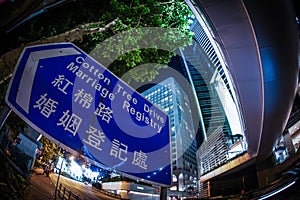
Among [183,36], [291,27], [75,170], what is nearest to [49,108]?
[75,170]

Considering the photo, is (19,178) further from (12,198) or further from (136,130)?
(136,130)

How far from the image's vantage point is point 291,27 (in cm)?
158

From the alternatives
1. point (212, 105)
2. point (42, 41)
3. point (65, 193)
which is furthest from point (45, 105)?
point (212, 105)

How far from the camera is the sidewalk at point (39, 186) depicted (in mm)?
1420

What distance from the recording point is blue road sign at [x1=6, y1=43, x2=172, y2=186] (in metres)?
0.76

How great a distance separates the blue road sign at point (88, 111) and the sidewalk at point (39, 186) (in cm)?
85

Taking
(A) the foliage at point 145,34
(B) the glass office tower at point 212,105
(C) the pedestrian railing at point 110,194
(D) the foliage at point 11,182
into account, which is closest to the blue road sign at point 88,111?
(C) the pedestrian railing at point 110,194

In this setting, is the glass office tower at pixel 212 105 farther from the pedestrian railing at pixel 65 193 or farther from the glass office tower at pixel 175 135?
the pedestrian railing at pixel 65 193

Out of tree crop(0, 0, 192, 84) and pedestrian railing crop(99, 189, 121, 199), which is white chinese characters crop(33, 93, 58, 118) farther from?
tree crop(0, 0, 192, 84)

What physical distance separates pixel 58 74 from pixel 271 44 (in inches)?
78.1

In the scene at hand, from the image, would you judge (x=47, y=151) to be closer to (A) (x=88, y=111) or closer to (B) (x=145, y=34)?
(A) (x=88, y=111)

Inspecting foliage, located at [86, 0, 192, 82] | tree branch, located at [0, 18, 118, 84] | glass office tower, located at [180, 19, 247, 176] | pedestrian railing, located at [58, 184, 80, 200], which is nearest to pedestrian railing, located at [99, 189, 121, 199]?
pedestrian railing, located at [58, 184, 80, 200]

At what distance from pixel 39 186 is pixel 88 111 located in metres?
1.00

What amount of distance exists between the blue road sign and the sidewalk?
0.85 metres
